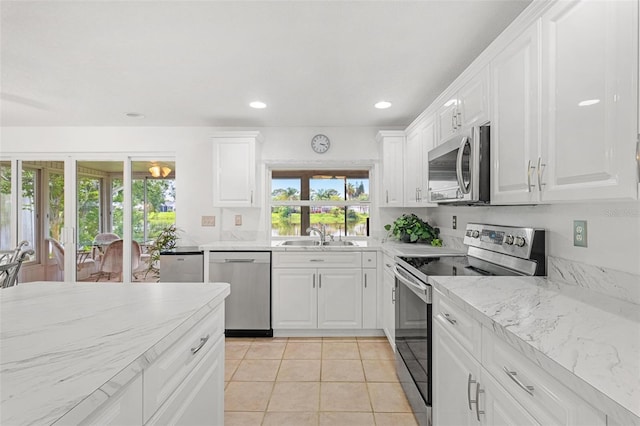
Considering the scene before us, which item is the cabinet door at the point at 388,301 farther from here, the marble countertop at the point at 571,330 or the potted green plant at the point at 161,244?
the potted green plant at the point at 161,244

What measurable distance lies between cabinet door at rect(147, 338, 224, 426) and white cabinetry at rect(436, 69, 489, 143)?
1.85m

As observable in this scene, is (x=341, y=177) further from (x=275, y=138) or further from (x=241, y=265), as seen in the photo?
(x=241, y=265)

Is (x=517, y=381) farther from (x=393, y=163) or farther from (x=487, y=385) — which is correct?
(x=393, y=163)

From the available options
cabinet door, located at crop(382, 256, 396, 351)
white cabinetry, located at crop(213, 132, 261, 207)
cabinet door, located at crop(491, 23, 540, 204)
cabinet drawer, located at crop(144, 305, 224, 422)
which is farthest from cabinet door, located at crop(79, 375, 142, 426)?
white cabinetry, located at crop(213, 132, 261, 207)

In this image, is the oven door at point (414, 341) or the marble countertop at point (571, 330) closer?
the marble countertop at point (571, 330)

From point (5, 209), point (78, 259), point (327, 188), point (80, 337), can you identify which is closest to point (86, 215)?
point (78, 259)

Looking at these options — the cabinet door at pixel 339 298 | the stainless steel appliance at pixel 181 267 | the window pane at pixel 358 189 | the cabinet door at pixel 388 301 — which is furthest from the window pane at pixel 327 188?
the stainless steel appliance at pixel 181 267

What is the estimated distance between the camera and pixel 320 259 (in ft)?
11.0

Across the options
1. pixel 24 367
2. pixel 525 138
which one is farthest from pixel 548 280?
pixel 24 367

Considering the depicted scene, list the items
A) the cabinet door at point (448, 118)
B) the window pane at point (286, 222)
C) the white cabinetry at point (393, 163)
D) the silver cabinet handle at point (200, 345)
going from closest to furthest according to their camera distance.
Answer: the silver cabinet handle at point (200, 345)
the cabinet door at point (448, 118)
the white cabinetry at point (393, 163)
the window pane at point (286, 222)

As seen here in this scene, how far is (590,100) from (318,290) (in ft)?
8.83

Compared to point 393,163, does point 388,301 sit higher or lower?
lower

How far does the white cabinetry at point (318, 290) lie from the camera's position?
10.9 ft

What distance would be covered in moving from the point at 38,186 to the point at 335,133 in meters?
3.73
